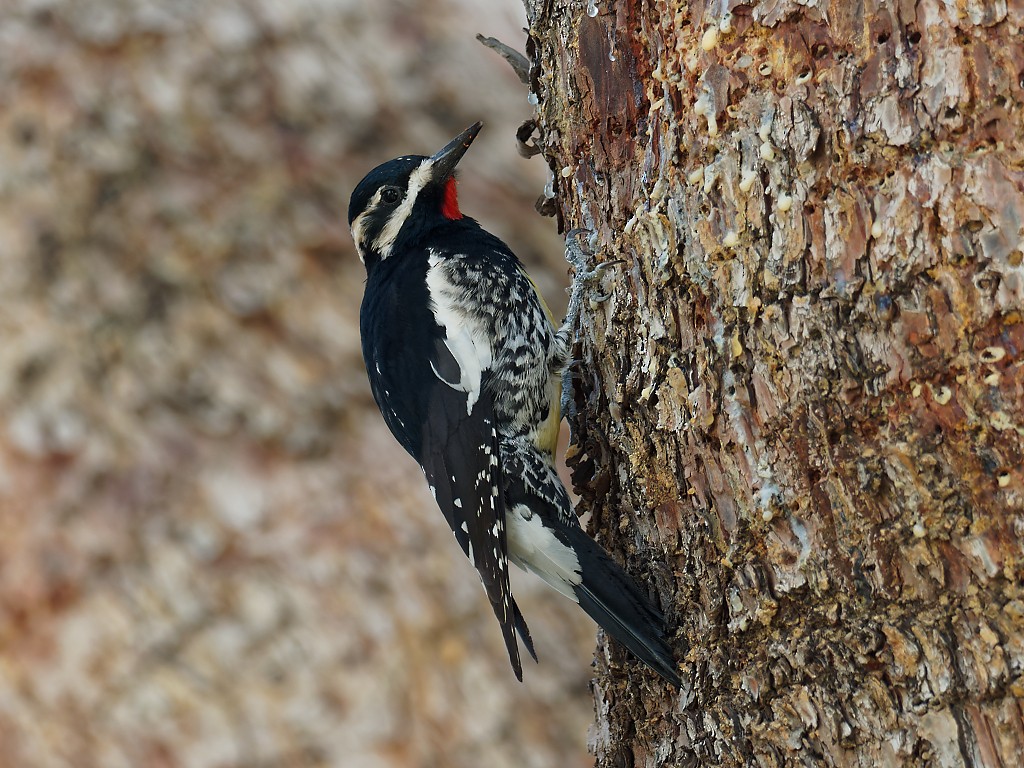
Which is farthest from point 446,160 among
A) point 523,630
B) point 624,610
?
point 624,610

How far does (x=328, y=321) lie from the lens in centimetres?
502

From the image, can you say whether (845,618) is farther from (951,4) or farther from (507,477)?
(507,477)

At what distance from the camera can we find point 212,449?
4.79 metres

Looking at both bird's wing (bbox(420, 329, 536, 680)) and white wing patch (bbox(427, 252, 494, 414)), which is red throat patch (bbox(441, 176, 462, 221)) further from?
bird's wing (bbox(420, 329, 536, 680))

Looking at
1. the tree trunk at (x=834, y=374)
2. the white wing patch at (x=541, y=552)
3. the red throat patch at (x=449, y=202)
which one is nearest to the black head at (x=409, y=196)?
the red throat patch at (x=449, y=202)

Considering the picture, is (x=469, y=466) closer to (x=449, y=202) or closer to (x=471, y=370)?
(x=471, y=370)

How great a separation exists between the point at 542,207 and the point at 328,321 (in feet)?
7.96

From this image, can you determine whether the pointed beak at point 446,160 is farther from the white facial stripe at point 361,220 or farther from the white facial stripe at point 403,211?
the white facial stripe at point 361,220

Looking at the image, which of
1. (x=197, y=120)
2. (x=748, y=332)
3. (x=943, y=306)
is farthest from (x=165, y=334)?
(x=943, y=306)

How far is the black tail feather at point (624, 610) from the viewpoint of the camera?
7.23ft

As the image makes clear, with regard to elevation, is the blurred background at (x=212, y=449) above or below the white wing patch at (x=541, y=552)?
above

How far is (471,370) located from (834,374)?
147cm

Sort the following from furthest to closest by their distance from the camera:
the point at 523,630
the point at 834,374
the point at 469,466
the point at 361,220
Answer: the point at 361,220 < the point at 469,466 < the point at 523,630 < the point at 834,374

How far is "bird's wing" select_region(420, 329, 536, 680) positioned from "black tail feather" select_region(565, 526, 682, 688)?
323 mm
